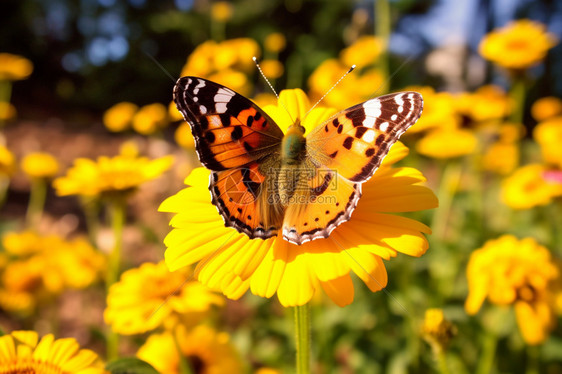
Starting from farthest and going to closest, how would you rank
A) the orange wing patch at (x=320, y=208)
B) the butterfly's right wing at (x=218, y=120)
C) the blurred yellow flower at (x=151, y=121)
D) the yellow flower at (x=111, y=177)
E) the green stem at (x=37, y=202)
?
the green stem at (x=37, y=202) → the blurred yellow flower at (x=151, y=121) → the yellow flower at (x=111, y=177) → the butterfly's right wing at (x=218, y=120) → the orange wing patch at (x=320, y=208)

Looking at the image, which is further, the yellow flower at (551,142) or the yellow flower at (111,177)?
the yellow flower at (551,142)

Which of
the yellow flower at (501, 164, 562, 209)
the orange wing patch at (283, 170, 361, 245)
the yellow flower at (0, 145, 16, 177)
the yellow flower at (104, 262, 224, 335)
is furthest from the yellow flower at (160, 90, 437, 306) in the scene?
the yellow flower at (0, 145, 16, 177)

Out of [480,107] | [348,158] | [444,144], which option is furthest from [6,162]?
[480,107]

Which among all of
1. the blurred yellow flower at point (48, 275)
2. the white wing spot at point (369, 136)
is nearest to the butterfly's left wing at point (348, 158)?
the white wing spot at point (369, 136)

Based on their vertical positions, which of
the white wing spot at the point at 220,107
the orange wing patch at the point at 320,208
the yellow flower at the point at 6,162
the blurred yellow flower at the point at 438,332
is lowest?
the blurred yellow flower at the point at 438,332

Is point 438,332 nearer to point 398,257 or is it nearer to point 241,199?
point 241,199

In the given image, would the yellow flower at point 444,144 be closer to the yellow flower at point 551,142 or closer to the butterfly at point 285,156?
the yellow flower at point 551,142

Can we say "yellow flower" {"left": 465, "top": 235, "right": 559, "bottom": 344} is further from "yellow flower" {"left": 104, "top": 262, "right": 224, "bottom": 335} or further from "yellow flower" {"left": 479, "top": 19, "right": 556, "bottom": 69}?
"yellow flower" {"left": 479, "top": 19, "right": 556, "bottom": 69}
